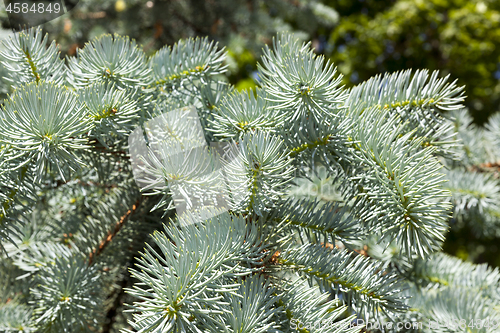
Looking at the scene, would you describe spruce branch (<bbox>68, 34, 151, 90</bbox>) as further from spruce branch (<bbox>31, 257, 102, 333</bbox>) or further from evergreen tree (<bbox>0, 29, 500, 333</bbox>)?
spruce branch (<bbox>31, 257, 102, 333</bbox>)

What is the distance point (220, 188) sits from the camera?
331 mm

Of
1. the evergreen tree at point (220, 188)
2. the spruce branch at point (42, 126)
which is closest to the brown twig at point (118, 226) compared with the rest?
the evergreen tree at point (220, 188)

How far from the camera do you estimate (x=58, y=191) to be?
0.49m

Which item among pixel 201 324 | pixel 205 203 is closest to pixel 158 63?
pixel 205 203

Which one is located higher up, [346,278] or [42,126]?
[42,126]

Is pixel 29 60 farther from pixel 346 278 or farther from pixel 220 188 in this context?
pixel 346 278

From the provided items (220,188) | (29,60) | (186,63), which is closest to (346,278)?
(220,188)

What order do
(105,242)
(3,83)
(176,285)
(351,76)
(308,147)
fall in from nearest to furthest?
1. (176,285)
2. (308,147)
3. (105,242)
4. (3,83)
5. (351,76)

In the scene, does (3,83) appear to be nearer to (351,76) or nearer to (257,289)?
(257,289)

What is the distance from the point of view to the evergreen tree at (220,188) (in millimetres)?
298

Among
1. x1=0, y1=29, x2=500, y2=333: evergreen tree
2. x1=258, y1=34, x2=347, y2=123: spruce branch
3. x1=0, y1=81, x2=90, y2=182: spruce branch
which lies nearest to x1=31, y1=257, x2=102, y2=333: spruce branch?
x1=0, y1=29, x2=500, y2=333: evergreen tree

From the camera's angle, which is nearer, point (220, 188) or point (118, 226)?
point (220, 188)

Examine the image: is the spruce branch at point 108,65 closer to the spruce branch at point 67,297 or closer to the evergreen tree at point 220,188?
the evergreen tree at point 220,188

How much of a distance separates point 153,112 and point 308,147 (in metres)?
0.17
